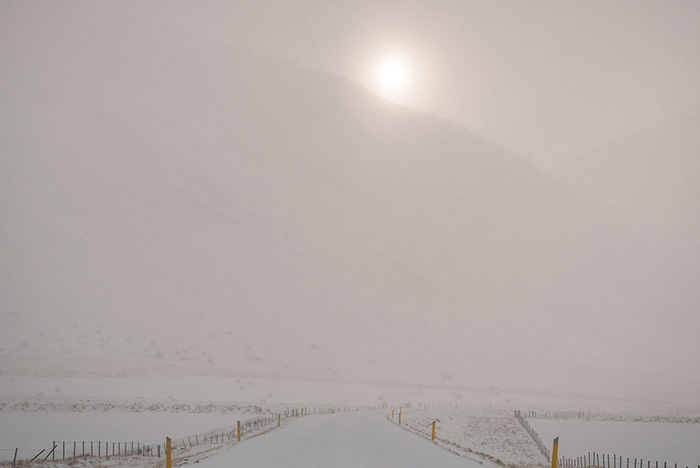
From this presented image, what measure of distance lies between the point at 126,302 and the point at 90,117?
45.8 metres

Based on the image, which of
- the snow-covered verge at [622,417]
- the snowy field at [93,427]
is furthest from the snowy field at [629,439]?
the snowy field at [93,427]

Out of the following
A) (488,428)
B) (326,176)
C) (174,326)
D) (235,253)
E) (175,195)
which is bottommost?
(488,428)

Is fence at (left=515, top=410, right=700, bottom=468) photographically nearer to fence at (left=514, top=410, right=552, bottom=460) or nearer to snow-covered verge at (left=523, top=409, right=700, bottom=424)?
fence at (left=514, top=410, right=552, bottom=460)

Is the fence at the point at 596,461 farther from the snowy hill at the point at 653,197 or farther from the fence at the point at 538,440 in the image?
the snowy hill at the point at 653,197

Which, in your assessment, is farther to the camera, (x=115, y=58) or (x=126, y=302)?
(x=115, y=58)

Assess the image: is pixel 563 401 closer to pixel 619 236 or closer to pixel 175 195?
pixel 175 195

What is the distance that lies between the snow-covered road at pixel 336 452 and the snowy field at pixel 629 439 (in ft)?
34.1

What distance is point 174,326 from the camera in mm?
57062

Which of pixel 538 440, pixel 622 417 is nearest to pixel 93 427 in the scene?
pixel 538 440

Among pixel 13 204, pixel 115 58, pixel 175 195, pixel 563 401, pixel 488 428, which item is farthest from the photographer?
pixel 115 58

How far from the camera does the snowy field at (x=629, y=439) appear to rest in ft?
69.6

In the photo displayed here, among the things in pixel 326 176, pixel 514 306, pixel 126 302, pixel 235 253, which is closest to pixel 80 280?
pixel 126 302

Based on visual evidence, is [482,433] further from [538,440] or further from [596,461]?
[596,461]

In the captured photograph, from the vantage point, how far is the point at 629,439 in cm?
2498
